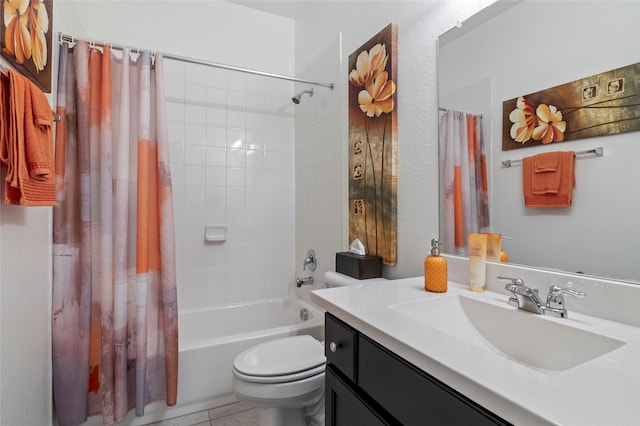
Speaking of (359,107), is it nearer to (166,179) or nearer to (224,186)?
(166,179)

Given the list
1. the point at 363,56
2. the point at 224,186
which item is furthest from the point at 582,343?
the point at 224,186

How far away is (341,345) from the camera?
0.84 metres

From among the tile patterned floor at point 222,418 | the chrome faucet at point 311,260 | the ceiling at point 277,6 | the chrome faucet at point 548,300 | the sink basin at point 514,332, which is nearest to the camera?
the sink basin at point 514,332

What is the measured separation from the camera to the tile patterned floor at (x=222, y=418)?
1.61 metres

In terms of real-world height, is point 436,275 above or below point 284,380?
above

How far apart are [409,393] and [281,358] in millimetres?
854

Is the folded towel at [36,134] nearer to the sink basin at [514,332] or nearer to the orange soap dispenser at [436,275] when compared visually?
the sink basin at [514,332]

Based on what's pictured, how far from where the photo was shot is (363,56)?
1.62 m

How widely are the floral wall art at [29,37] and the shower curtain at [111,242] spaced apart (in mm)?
311

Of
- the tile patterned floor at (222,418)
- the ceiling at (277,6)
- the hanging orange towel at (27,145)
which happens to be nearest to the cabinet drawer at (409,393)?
the hanging orange towel at (27,145)

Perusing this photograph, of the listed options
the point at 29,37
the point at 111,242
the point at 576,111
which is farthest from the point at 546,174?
the point at 111,242

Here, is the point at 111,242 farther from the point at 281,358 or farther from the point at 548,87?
the point at 548,87

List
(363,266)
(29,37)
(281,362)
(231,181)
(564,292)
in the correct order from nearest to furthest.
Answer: (564,292) → (29,37) → (281,362) → (363,266) → (231,181)

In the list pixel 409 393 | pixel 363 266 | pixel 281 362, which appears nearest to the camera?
pixel 409 393
